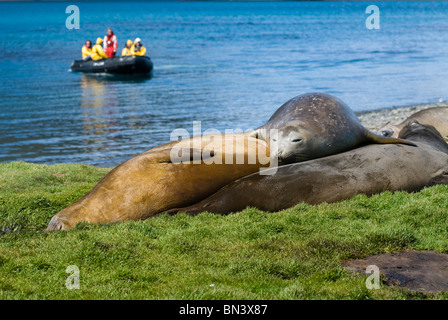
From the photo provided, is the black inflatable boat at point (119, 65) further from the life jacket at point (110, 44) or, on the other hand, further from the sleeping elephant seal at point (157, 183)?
the sleeping elephant seal at point (157, 183)

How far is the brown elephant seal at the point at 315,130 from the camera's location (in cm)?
846

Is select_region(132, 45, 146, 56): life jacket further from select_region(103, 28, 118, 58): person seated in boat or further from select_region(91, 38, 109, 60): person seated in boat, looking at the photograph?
select_region(91, 38, 109, 60): person seated in boat

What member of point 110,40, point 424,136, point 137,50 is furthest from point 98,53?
point 424,136

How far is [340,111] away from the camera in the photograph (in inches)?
366

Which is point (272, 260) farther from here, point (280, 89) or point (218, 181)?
point (280, 89)

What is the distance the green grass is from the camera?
4.96m

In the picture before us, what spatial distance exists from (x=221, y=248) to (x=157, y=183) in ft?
6.10

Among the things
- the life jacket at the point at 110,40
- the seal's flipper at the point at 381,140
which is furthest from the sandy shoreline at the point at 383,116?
the life jacket at the point at 110,40

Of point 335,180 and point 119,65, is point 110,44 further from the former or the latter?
point 335,180

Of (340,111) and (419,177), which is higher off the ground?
(340,111)

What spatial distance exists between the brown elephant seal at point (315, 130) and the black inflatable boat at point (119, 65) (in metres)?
25.8

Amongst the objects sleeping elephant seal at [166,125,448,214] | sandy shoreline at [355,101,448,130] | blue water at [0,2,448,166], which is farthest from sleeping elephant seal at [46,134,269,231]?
sandy shoreline at [355,101,448,130]
